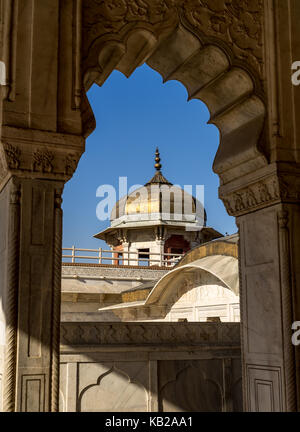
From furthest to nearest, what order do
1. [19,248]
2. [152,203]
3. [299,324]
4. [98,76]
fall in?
[152,203] → [98,76] → [299,324] → [19,248]

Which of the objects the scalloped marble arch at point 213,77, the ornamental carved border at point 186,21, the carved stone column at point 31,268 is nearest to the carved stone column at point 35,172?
the carved stone column at point 31,268

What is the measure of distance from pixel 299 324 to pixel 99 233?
80.7 feet

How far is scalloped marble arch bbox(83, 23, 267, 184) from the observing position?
4.73m

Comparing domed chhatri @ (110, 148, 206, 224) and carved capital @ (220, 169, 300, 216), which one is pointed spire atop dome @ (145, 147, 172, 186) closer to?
domed chhatri @ (110, 148, 206, 224)

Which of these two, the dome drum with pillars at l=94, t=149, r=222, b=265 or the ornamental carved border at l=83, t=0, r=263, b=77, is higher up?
the dome drum with pillars at l=94, t=149, r=222, b=265

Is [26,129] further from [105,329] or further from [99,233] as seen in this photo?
[99,233]

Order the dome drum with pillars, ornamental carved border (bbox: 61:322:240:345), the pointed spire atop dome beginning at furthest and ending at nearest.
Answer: the pointed spire atop dome < the dome drum with pillars < ornamental carved border (bbox: 61:322:240:345)

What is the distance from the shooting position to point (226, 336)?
661 centimetres

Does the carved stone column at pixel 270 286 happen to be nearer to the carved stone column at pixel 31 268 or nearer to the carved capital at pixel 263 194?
the carved capital at pixel 263 194

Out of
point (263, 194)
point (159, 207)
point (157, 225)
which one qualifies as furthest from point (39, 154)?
point (159, 207)

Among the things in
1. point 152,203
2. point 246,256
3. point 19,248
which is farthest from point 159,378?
point 152,203

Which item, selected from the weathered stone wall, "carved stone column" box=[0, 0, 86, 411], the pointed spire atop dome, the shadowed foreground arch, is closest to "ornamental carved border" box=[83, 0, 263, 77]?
the shadowed foreground arch

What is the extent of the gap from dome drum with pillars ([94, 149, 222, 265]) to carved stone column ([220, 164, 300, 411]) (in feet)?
69.1

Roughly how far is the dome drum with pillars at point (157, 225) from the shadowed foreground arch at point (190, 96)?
69.4 feet
